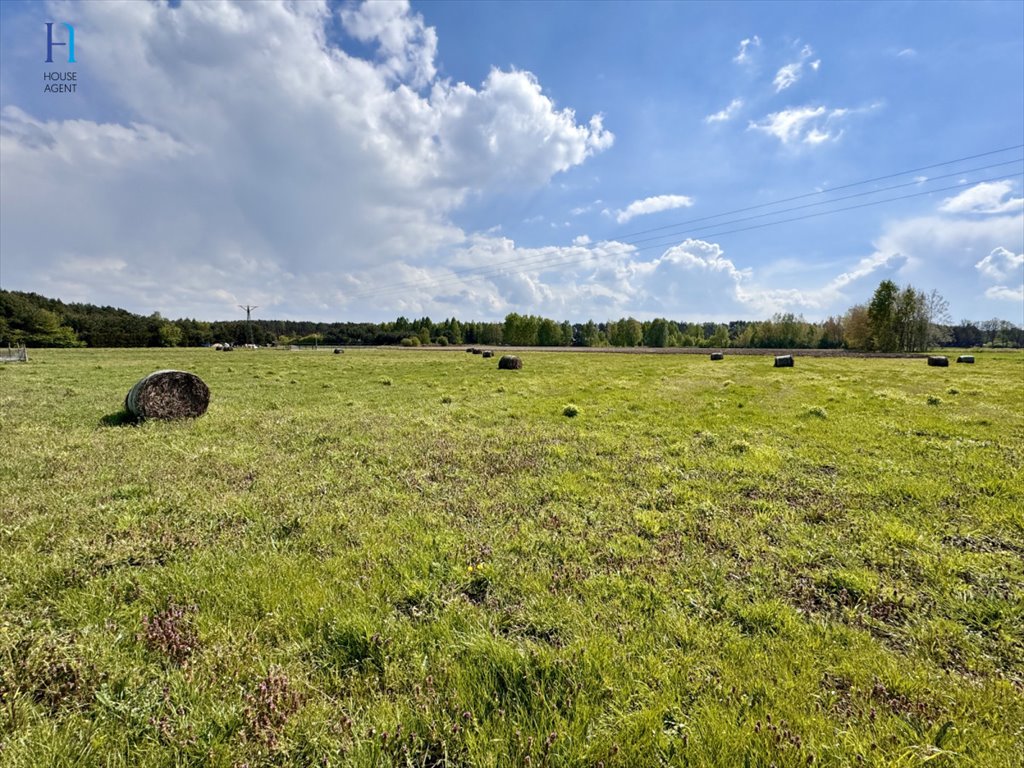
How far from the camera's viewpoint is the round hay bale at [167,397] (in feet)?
42.1

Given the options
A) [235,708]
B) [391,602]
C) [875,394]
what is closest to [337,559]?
[391,602]

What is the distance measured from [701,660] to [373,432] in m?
10.3

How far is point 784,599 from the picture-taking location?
4.46 metres

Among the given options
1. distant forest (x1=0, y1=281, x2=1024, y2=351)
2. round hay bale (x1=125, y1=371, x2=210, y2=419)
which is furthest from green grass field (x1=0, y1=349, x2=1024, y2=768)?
distant forest (x1=0, y1=281, x2=1024, y2=351)

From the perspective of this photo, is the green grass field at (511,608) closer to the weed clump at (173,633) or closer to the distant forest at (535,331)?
the weed clump at (173,633)

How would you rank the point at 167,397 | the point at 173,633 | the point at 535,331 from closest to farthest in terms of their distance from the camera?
the point at 173,633
the point at 167,397
the point at 535,331

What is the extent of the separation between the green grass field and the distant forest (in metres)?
95.3

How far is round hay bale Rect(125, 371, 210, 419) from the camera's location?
12.8m

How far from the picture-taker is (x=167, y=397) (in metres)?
13.3

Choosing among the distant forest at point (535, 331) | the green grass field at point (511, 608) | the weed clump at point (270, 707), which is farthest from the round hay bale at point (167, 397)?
the distant forest at point (535, 331)

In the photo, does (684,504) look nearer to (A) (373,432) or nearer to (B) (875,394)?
(A) (373,432)

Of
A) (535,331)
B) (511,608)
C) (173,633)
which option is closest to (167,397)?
(173,633)

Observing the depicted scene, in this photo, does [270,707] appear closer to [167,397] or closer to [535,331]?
[167,397]

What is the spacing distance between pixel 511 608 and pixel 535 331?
138 metres
